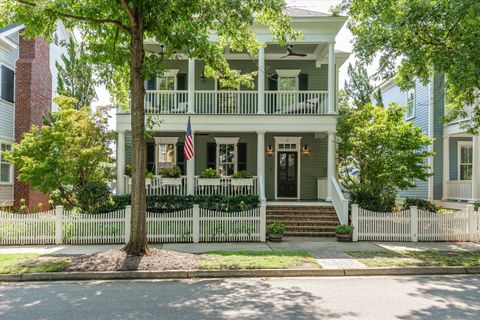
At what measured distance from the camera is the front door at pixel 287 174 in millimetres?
19109

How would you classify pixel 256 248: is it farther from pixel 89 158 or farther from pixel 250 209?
pixel 89 158

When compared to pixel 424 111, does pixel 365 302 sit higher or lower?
lower

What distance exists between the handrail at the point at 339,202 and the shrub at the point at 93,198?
28.2ft

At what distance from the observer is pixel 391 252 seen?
36.9ft

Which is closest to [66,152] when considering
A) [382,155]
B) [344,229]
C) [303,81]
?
[344,229]

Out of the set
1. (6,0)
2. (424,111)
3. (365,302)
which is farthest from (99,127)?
(424,111)

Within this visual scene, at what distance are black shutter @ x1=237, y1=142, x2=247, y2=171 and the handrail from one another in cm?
479

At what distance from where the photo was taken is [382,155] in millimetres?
15000

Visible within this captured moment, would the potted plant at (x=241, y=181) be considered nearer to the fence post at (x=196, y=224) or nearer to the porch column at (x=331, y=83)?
the fence post at (x=196, y=224)

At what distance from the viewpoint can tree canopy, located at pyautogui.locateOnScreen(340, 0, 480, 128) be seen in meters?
11.0

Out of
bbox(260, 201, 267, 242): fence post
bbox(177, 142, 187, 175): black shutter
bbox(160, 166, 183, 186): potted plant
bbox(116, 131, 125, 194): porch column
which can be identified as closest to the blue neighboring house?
bbox(260, 201, 267, 242): fence post

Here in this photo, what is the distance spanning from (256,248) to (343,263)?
3.10 meters

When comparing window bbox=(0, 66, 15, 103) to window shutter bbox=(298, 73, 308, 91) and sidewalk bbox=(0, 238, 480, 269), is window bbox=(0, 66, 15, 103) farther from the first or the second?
window shutter bbox=(298, 73, 308, 91)

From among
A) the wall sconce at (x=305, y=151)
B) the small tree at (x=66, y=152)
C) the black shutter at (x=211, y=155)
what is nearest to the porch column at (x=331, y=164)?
the wall sconce at (x=305, y=151)
